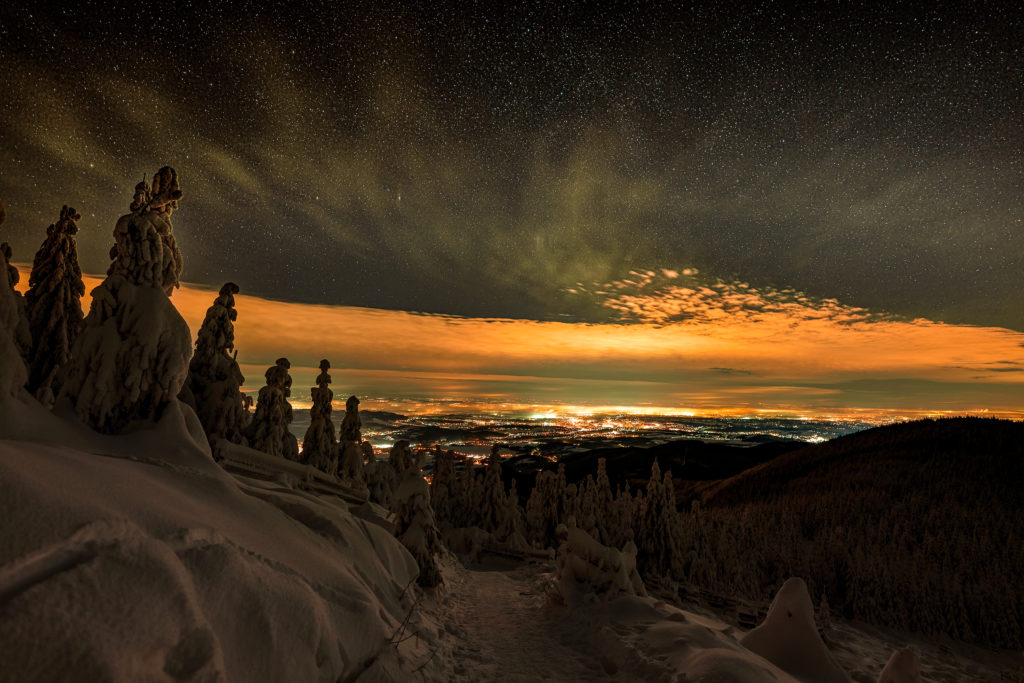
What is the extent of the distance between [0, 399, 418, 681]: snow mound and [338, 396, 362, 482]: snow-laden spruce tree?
101ft

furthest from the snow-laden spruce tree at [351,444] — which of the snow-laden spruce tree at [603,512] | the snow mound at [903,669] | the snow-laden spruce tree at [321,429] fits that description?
the snow mound at [903,669]

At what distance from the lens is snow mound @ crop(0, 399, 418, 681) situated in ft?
10.9

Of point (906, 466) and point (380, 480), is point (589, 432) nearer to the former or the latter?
point (906, 466)

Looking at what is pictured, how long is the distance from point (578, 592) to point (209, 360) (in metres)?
18.8

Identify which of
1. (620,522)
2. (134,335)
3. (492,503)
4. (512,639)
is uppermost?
(134,335)

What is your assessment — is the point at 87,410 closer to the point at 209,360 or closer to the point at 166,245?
the point at 166,245

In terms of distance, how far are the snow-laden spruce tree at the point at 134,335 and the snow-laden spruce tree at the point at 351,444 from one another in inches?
1064

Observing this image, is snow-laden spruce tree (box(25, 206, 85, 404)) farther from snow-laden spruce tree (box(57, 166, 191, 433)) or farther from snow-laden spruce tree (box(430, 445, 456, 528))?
snow-laden spruce tree (box(430, 445, 456, 528))

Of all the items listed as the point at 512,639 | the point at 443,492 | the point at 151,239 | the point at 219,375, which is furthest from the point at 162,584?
the point at 443,492

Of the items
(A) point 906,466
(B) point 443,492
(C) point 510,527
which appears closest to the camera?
(C) point 510,527

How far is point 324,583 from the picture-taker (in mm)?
6598

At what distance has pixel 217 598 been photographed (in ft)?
15.4

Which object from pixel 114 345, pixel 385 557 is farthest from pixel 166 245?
pixel 385 557

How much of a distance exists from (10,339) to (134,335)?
202 cm
